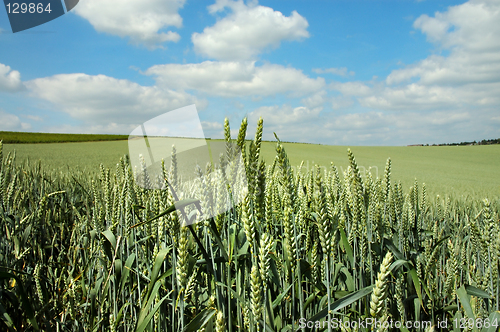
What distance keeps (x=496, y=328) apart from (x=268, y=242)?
1.32 meters

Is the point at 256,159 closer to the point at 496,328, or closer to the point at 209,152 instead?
the point at 209,152

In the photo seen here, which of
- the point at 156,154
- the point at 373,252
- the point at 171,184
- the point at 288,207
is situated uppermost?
the point at 156,154

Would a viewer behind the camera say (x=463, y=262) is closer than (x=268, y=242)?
No

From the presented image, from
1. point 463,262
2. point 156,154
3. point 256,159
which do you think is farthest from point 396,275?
point 156,154

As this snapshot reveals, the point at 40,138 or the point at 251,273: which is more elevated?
the point at 40,138

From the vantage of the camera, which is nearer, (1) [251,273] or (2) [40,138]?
(1) [251,273]

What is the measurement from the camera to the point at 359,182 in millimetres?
1700

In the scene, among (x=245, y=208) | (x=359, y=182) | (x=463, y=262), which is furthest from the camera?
(x=463, y=262)

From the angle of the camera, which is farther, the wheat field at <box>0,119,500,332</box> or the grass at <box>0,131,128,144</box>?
the grass at <box>0,131,128,144</box>

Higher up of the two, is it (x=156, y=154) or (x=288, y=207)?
(x=156, y=154)

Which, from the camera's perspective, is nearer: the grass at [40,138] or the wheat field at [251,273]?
the wheat field at [251,273]

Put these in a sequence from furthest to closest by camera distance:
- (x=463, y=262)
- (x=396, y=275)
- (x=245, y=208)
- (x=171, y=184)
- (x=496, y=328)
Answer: (x=463, y=262)
(x=396, y=275)
(x=496, y=328)
(x=171, y=184)
(x=245, y=208)

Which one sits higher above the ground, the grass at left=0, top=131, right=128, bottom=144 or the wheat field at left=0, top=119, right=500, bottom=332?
the grass at left=0, top=131, right=128, bottom=144

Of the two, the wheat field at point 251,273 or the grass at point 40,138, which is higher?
the grass at point 40,138
